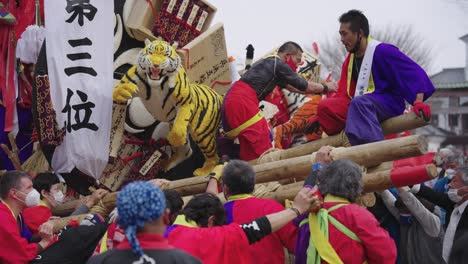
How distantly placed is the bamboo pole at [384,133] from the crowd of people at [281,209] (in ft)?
0.29

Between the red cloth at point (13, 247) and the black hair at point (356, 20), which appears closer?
the red cloth at point (13, 247)

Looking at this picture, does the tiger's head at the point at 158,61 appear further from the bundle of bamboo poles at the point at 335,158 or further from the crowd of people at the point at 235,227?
the crowd of people at the point at 235,227

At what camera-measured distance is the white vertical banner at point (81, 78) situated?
7.61m

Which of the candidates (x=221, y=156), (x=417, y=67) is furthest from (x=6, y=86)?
(x=417, y=67)

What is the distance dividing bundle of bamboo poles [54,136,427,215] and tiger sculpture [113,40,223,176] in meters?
1.09

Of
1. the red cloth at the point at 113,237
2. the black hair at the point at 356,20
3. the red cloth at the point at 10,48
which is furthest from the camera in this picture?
the red cloth at the point at 10,48

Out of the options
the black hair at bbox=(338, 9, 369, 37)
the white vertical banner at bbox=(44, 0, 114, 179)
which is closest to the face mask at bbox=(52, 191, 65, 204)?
the white vertical banner at bbox=(44, 0, 114, 179)

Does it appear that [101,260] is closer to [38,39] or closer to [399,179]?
[399,179]

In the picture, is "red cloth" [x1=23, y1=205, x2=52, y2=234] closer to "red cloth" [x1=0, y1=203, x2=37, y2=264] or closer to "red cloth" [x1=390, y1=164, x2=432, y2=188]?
"red cloth" [x1=0, y1=203, x2=37, y2=264]

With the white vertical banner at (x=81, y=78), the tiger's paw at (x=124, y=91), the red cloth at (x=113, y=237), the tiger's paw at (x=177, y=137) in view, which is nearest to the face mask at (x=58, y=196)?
the white vertical banner at (x=81, y=78)

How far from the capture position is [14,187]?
19.2 ft

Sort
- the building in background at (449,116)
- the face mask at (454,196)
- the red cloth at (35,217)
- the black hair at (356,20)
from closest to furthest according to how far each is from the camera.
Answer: the face mask at (454,196) → the black hair at (356,20) → the red cloth at (35,217) → the building in background at (449,116)

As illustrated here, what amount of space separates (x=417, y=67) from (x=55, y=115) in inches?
148

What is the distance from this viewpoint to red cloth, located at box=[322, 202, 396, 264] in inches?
180
